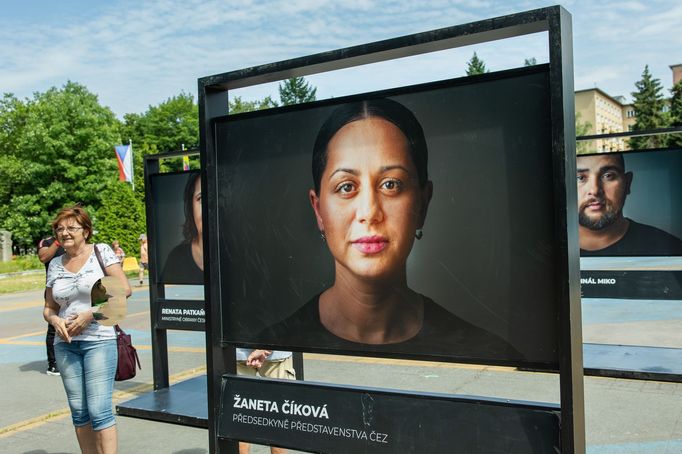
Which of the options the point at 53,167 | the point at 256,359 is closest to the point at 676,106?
the point at 53,167

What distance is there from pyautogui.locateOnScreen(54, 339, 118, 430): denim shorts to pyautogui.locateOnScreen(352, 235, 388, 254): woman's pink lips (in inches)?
101

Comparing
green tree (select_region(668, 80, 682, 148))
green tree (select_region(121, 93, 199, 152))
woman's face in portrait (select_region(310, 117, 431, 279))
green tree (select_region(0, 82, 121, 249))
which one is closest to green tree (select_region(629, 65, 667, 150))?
green tree (select_region(668, 80, 682, 148))

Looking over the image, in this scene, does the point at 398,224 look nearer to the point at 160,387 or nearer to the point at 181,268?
the point at 160,387

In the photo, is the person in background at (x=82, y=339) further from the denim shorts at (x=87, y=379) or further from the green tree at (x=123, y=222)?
the green tree at (x=123, y=222)

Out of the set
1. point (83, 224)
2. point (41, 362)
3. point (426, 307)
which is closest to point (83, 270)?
point (83, 224)

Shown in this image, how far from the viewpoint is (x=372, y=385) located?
7352mm

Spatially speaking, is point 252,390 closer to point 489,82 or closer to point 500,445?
point 500,445

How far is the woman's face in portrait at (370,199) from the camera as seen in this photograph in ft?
7.73

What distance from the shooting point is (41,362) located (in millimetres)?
9688

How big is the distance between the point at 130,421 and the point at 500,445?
510 cm

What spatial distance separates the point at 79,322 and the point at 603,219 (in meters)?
4.66

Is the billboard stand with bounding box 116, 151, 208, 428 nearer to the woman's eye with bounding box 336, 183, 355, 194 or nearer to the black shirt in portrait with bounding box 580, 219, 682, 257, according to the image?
the woman's eye with bounding box 336, 183, 355, 194

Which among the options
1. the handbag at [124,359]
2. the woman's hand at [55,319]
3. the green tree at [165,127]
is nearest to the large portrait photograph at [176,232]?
the handbag at [124,359]

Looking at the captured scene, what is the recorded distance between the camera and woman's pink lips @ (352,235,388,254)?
7.96 feet
